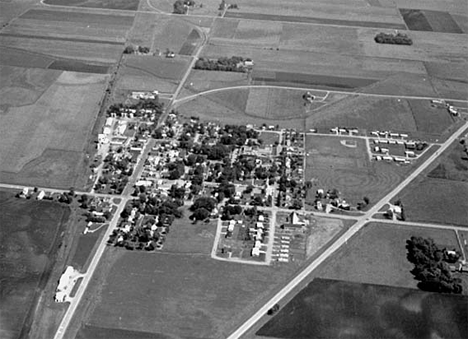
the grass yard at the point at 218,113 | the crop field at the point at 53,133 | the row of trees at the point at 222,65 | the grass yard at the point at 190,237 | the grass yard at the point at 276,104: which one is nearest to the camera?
the grass yard at the point at 190,237

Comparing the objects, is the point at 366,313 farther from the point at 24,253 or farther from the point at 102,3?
the point at 102,3

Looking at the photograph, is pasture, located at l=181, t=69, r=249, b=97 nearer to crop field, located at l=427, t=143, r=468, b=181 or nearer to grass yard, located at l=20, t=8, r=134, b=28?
grass yard, located at l=20, t=8, r=134, b=28

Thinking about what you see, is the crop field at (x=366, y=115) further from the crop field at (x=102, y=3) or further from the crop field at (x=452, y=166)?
the crop field at (x=102, y=3)

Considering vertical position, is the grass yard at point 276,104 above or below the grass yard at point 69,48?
above

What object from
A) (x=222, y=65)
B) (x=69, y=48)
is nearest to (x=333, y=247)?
(x=222, y=65)

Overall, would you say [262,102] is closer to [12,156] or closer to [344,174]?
[344,174]

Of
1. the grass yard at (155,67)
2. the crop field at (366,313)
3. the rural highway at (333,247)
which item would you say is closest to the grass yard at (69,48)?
the grass yard at (155,67)

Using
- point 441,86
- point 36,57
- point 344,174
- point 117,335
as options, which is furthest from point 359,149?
point 36,57
